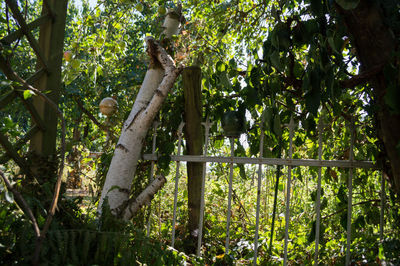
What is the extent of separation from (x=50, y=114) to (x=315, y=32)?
150 centimetres

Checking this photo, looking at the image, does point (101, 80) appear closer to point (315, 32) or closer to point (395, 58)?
point (315, 32)

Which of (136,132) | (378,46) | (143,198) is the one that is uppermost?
(378,46)

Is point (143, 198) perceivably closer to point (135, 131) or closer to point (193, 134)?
point (135, 131)

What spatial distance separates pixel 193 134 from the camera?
8.42ft

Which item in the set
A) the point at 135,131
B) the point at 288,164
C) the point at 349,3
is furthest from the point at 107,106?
the point at 349,3

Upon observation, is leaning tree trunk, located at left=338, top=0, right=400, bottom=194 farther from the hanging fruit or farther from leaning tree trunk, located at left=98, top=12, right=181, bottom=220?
the hanging fruit

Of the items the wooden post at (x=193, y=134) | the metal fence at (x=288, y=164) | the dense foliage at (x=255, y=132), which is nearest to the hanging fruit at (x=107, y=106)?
the dense foliage at (x=255, y=132)

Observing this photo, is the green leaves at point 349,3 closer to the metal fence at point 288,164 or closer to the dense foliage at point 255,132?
the dense foliage at point 255,132

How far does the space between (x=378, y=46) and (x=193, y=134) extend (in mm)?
1448

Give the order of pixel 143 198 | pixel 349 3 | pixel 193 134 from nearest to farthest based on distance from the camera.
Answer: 1. pixel 349 3
2. pixel 143 198
3. pixel 193 134

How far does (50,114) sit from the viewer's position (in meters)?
1.92

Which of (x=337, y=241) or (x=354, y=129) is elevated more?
(x=354, y=129)

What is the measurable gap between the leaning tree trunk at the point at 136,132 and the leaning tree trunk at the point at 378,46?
4.11ft

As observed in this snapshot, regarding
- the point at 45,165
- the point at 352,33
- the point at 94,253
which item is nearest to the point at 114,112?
the point at 45,165
